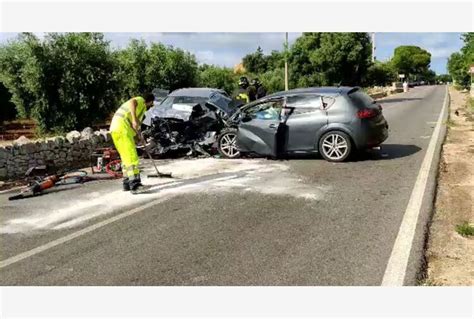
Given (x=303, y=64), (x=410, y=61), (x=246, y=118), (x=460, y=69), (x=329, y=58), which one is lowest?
(x=246, y=118)

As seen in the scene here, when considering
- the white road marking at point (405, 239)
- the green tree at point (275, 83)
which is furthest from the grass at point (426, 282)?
the green tree at point (275, 83)

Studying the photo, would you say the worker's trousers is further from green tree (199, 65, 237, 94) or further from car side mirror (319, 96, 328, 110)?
green tree (199, 65, 237, 94)

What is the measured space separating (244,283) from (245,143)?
6.61 m

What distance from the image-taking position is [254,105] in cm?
1071

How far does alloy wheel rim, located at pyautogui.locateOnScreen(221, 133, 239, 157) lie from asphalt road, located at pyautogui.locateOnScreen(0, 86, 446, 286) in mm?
1817

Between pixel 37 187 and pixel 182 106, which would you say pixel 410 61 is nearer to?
pixel 182 106

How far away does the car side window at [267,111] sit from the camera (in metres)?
10.3

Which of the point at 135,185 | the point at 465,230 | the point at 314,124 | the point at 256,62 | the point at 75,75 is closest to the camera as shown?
the point at 465,230

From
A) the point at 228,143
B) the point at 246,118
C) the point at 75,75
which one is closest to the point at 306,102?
the point at 246,118

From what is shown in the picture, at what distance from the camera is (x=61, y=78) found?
1479 cm

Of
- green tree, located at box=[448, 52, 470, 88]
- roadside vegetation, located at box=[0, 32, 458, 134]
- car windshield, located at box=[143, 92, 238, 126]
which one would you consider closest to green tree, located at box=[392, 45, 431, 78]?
green tree, located at box=[448, 52, 470, 88]

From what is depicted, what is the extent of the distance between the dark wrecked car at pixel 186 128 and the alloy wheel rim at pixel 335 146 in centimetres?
267

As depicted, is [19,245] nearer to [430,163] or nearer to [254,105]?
[254,105]

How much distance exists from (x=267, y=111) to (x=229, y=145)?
122 centimetres
